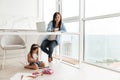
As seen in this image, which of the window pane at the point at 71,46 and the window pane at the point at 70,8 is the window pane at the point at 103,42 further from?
the window pane at the point at 70,8

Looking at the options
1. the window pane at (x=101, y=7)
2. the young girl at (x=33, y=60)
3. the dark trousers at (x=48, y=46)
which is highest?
the window pane at (x=101, y=7)

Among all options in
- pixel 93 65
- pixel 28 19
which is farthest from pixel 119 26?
pixel 28 19

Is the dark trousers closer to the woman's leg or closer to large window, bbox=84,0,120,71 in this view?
the woman's leg

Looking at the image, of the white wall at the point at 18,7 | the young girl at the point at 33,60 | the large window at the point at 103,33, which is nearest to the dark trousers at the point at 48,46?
the young girl at the point at 33,60

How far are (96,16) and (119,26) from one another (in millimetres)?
508

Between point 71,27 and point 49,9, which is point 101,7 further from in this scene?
point 49,9

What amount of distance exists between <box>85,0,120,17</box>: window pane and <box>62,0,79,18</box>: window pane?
456mm

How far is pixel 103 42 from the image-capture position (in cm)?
309

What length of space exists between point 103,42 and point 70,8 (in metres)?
1.54

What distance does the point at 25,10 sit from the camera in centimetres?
432

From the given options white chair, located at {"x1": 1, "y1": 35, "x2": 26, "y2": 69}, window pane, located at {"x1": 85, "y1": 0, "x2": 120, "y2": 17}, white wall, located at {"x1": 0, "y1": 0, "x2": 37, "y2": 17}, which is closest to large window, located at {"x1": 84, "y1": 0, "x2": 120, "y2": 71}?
window pane, located at {"x1": 85, "y1": 0, "x2": 120, "y2": 17}

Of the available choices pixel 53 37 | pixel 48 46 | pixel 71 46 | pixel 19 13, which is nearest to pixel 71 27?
pixel 71 46

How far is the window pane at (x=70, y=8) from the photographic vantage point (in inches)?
154

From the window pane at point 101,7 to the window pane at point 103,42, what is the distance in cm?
15
